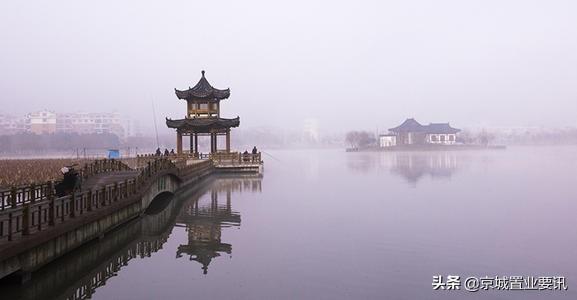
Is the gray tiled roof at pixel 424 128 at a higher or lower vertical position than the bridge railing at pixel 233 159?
higher

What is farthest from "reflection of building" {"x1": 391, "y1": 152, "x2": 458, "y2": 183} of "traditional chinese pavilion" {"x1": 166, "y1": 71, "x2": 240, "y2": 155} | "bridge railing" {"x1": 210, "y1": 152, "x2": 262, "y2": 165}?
"traditional chinese pavilion" {"x1": 166, "y1": 71, "x2": 240, "y2": 155}

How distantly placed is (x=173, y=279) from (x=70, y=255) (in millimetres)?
3568

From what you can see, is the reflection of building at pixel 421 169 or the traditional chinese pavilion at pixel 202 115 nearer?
the reflection of building at pixel 421 169

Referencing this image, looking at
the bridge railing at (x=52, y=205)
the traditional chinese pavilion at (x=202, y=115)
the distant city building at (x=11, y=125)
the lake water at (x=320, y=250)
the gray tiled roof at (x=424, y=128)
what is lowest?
the lake water at (x=320, y=250)

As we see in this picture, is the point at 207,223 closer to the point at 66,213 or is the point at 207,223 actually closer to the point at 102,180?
the point at 102,180

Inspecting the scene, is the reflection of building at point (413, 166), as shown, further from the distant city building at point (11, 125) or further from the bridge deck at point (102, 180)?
the distant city building at point (11, 125)

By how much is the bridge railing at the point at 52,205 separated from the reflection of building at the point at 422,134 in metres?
124

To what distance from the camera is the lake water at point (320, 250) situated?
402 inches

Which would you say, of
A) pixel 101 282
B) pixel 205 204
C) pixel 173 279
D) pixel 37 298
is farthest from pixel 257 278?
pixel 205 204

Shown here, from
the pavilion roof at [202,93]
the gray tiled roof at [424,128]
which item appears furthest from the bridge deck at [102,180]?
the gray tiled roof at [424,128]

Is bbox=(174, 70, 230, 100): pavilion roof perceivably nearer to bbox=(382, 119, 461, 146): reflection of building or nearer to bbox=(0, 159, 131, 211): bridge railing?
bbox=(0, 159, 131, 211): bridge railing

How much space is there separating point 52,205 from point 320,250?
7.82 metres

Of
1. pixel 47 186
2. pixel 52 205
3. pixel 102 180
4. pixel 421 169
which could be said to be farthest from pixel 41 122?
pixel 52 205

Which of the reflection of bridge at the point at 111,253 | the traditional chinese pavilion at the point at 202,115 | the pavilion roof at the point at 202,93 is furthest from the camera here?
the pavilion roof at the point at 202,93
